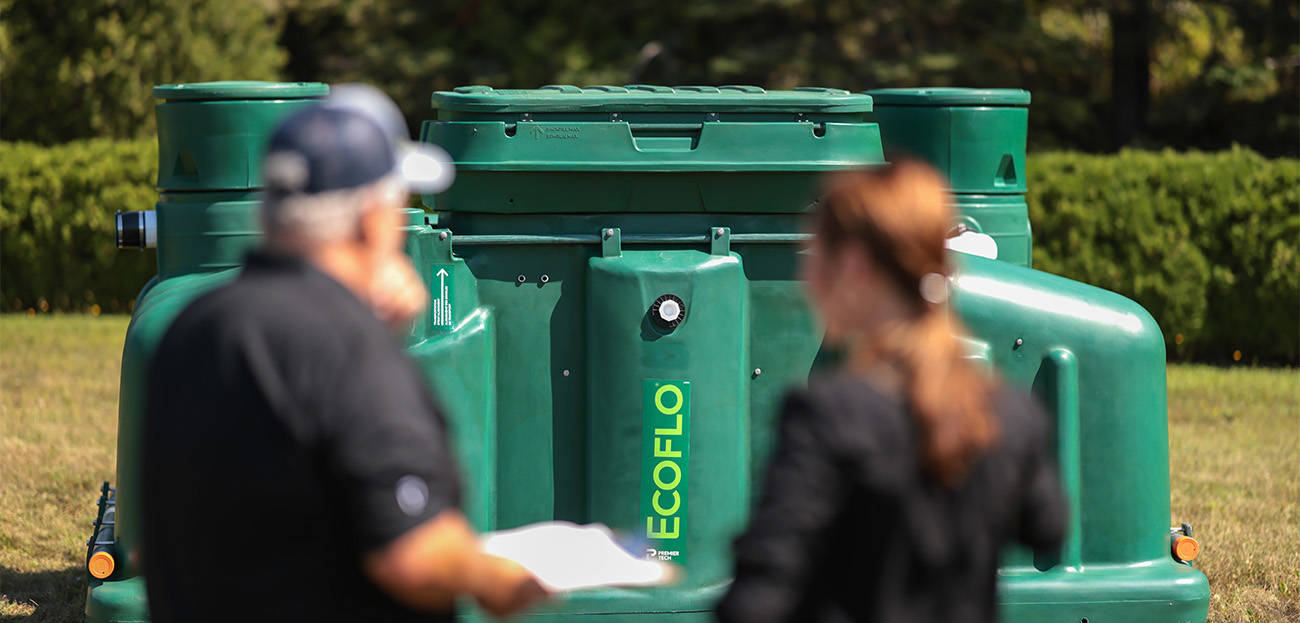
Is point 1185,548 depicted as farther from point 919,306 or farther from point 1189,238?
point 1189,238

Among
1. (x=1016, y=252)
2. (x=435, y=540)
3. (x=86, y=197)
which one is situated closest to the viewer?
(x=435, y=540)

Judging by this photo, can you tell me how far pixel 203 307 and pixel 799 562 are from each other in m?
0.86

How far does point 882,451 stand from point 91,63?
16.4 metres

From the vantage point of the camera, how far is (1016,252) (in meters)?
5.48

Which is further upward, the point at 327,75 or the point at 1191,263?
the point at 327,75

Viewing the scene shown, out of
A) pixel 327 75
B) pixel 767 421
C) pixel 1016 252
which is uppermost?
pixel 327 75

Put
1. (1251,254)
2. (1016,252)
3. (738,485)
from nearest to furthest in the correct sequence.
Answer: (738,485)
(1016,252)
(1251,254)

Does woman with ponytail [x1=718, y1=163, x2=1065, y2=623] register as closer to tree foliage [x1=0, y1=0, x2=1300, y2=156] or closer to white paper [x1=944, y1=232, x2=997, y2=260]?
white paper [x1=944, y1=232, x2=997, y2=260]

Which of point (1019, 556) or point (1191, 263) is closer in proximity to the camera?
point (1019, 556)

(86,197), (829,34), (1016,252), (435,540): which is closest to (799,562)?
(435,540)

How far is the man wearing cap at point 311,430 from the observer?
1895 millimetres

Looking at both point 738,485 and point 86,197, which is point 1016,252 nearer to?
point 738,485

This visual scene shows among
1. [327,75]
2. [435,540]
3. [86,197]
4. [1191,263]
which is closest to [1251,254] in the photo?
[1191,263]

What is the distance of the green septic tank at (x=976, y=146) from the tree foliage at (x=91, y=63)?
43.1ft
